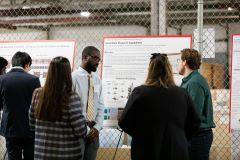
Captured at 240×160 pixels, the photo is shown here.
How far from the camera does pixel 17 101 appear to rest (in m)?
3.92

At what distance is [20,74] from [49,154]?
3.84ft

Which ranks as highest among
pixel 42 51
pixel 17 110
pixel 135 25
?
pixel 135 25

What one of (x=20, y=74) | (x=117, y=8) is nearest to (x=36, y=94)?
(x=20, y=74)

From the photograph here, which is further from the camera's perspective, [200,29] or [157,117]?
[200,29]

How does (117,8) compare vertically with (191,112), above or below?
above

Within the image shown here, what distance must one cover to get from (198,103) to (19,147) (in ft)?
5.88

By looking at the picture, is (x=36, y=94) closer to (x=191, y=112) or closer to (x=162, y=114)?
(x=162, y=114)

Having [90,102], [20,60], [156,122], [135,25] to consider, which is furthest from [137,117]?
[135,25]

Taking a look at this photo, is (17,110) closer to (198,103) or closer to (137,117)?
(137,117)

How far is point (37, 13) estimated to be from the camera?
459 inches

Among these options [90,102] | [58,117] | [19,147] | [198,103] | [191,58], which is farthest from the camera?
[19,147]

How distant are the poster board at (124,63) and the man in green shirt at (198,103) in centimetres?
70

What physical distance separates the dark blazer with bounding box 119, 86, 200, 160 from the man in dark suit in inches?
52.3

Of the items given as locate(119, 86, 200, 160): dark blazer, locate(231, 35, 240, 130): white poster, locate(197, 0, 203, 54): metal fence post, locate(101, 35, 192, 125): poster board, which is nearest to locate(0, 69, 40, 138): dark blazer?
locate(101, 35, 192, 125): poster board
